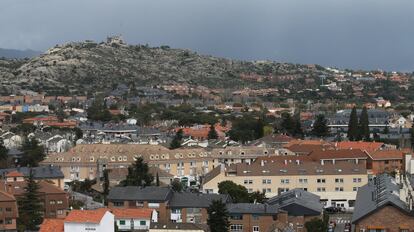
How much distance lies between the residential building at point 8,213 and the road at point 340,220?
14.9 m

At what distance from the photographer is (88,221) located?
34312 millimetres

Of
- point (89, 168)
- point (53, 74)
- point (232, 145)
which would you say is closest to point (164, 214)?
point (89, 168)

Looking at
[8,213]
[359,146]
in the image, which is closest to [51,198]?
[8,213]

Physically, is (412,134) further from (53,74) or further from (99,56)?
(99,56)

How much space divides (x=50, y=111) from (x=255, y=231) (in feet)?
253

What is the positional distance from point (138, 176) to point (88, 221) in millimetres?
13472

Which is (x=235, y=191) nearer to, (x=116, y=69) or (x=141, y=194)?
(x=141, y=194)

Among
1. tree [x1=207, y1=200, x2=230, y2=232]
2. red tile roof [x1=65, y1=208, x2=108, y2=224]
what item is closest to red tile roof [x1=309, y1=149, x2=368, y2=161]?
tree [x1=207, y1=200, x2=230, y2=232]

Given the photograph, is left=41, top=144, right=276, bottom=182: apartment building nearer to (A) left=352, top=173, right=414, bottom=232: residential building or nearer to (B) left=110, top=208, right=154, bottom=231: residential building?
(B) left=110, top=208, right=154, bottom=231: residential building

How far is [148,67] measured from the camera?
172 meters

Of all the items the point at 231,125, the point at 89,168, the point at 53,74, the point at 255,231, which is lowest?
the point at 255,231

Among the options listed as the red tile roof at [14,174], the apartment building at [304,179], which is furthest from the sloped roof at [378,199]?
the red tile roof at [14,174]

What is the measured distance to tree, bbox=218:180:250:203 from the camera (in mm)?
43562

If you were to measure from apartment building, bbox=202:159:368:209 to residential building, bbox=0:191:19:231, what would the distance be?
14.6 metres
